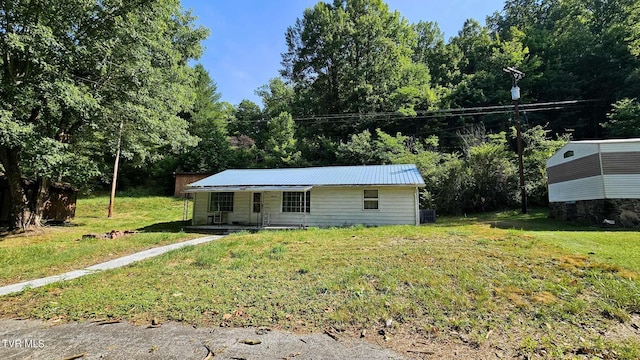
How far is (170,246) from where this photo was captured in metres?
9.62

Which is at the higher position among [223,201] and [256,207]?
[223,201]

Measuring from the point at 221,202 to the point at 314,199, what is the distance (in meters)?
4.93

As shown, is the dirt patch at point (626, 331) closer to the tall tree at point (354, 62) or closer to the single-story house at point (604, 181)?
the single-story house at point (604, 181)

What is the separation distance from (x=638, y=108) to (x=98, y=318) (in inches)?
1203

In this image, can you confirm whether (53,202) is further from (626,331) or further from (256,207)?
(626,331)

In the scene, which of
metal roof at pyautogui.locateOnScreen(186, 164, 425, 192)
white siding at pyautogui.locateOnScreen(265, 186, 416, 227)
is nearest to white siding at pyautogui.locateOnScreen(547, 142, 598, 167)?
metal roof at pyautogui.locateOnScreen(186, 164, 425, 192)

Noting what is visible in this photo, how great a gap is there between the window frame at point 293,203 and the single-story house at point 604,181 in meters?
12.3

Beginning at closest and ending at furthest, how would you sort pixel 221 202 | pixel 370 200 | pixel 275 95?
pixel 370 200 < pixel 221 202 < pixel 275 95

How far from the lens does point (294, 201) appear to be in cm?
1498

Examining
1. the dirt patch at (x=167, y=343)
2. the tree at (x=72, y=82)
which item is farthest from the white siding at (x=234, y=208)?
the dirt patch at (x=167, y=343)

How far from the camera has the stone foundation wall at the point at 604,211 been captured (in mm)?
11938

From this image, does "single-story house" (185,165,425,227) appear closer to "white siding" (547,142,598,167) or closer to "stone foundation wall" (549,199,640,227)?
"white siding" (547,142,598,167)

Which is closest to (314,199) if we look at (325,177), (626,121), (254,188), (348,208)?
(325,177)

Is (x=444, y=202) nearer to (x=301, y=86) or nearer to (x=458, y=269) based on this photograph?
(x=458, y=269)
